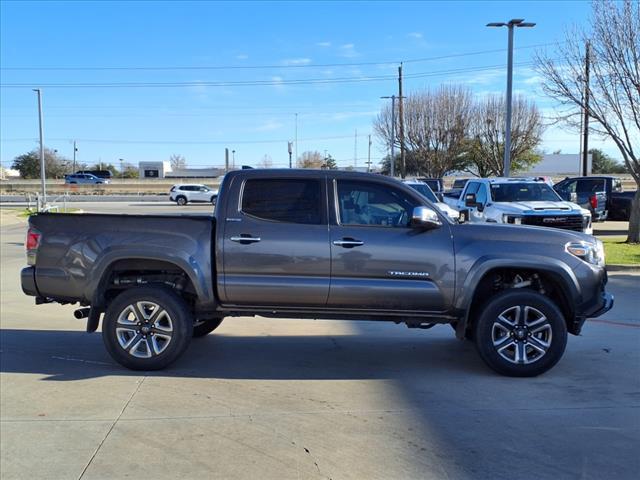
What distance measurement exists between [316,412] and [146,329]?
78.1 inches

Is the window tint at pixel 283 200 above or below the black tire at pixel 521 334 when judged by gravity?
above

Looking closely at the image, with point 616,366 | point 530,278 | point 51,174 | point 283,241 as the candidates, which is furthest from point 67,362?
point 51,174

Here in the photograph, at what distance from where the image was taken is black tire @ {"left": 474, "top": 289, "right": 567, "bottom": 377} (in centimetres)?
532

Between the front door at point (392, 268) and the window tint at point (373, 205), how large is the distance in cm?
11

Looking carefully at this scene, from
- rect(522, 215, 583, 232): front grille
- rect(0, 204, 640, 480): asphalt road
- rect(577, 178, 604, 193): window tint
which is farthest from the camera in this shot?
rect(577, 178, 604, 193): window tint

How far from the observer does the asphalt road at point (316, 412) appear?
3652 mm

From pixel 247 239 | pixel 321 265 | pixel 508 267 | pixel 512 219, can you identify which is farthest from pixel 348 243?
pixel 512 219

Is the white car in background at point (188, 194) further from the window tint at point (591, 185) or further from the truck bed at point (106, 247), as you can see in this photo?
the truck bed at point (106, 247)

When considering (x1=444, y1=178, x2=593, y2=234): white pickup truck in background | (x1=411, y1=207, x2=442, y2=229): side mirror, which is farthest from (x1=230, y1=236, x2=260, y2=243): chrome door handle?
(x1=444, y1=178, x2=593, y2=234): white pickup truck in background

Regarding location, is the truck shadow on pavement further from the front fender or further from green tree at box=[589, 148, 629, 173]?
green tree at box=[589, 148, 629, 173]

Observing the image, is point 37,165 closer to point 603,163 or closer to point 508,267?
point 603,163

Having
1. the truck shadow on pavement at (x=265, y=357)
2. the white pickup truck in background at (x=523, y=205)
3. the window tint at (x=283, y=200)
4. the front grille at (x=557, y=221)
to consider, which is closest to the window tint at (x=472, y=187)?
the white pickup truck in background at (x=523, y=205)

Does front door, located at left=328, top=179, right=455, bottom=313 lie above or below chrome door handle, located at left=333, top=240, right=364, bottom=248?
below

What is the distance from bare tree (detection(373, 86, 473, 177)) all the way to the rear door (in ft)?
144
